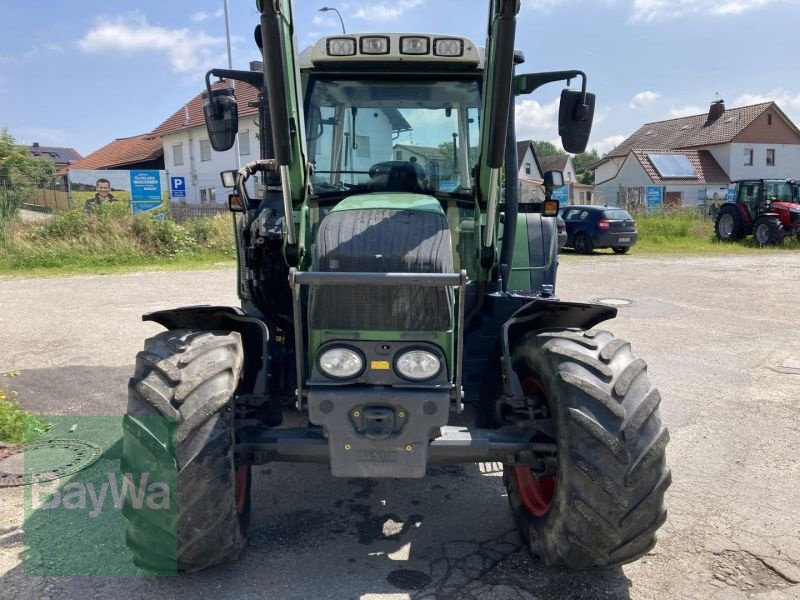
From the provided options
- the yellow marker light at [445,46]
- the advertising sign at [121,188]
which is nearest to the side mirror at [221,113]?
the yellow marker light at [445,46]

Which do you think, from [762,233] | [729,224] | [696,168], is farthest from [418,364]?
[696,168]

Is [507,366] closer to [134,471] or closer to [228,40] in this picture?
[134,471]

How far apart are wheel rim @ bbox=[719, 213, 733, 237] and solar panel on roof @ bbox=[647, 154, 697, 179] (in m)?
21.9

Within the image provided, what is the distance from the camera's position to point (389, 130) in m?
4.39

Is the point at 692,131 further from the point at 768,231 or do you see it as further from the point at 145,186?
the point at 145,186

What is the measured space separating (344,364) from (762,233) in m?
23.8

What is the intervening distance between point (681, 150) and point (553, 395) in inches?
2023

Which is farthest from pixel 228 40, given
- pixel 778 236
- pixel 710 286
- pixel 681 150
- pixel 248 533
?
pixel 681 150

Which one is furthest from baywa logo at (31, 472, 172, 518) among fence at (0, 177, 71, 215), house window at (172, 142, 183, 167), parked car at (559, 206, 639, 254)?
house window at (172, 142, 183, 167)

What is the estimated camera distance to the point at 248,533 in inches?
141

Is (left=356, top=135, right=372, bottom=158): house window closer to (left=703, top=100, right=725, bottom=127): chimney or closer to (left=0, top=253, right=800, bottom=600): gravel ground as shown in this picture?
(left=0, top=253, right=800, bottom=600): gravel ground

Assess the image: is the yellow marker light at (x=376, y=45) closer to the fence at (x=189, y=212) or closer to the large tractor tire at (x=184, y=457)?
the large tractor tire at (x=184, y=457)

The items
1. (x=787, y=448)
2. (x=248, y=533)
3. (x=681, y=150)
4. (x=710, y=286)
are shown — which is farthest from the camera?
(x=681, y=150)

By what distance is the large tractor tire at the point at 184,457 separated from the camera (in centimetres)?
288
